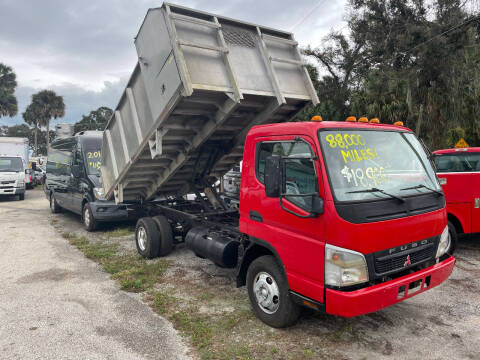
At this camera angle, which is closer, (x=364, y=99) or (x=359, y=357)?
(x=359, y=357)

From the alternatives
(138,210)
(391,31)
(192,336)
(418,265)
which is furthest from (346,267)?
(391,31)

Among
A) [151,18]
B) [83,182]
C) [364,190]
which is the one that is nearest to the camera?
[364,190]

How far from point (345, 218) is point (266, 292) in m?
1.38

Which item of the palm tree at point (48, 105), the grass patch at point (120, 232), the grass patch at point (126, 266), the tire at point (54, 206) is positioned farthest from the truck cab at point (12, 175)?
the palm tree at point (48, 105)

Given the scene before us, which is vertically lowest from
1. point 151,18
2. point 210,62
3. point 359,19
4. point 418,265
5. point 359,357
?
point 359,357

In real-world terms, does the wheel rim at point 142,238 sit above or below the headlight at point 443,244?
below

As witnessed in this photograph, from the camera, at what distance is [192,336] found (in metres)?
3.92

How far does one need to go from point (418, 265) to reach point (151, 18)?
4.62 metres

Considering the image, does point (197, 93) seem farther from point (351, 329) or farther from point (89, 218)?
point (89, 218)

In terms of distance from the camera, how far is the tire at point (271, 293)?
3.80 m

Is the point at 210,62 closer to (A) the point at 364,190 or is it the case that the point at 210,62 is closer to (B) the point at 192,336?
(A) the point at 364,190

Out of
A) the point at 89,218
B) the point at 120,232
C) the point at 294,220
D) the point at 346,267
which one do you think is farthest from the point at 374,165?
the point at 89,218

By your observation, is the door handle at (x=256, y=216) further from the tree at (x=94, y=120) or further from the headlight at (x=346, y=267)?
the tree at (x=94, y=120)

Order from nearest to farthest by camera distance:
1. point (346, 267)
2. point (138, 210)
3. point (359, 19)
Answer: point (346, 267) < point (138, 210) < point (359, 19)
